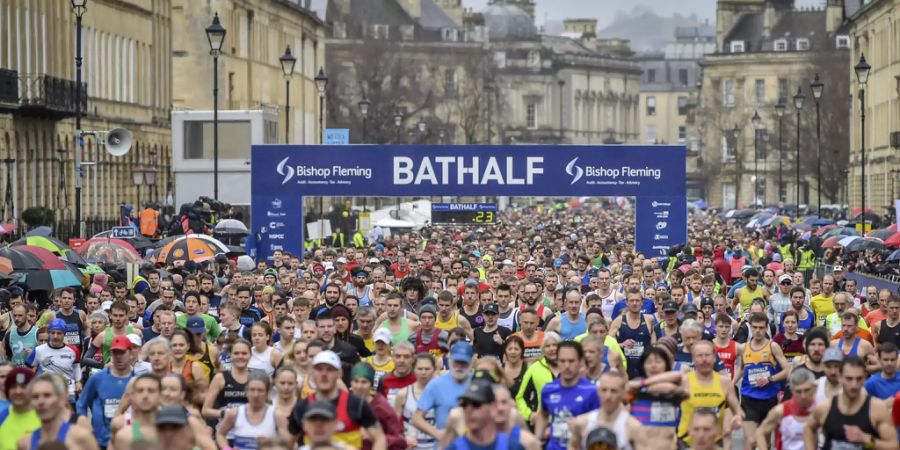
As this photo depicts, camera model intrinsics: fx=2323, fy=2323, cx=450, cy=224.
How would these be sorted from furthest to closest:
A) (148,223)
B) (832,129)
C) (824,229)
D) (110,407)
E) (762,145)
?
(762,145)
(832,129)
(824,229)
(148,223)
(110,407)

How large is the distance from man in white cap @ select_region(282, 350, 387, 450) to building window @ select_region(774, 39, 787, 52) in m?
151

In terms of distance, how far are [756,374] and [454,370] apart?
4.50 m

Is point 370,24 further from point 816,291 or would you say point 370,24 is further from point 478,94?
point 816,291

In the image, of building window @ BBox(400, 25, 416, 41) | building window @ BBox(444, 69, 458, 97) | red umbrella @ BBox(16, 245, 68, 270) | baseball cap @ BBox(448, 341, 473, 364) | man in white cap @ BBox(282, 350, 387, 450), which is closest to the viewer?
man in white cap @ BBox(282, 350, 387, 450)

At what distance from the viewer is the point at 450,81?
170250mm

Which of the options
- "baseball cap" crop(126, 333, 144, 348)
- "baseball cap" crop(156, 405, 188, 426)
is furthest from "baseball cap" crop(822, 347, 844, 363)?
"baseball cap" crop(126, 333, 144, 348)

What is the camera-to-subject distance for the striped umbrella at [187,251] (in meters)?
36.7

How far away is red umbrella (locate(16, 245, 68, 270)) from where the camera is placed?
29312 mm

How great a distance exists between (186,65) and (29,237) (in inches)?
2127

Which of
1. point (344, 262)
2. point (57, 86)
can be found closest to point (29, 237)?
point (344, 262)

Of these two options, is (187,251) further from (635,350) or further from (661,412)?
(661,412)

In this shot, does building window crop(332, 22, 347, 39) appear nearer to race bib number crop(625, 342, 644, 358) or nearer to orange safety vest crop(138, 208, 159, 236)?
orange safety vest crop(138, 208, 159, 236)

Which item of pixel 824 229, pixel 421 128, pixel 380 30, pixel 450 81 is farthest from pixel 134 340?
pixel 450 81

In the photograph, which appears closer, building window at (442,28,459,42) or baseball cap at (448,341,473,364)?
baseball cap at (448,341,473,364)
